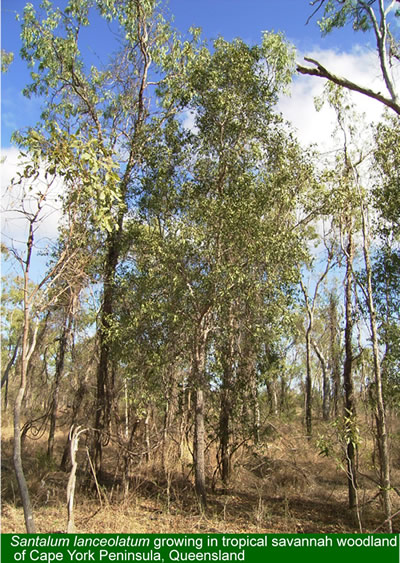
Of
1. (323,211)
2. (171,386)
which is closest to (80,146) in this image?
(171,386)

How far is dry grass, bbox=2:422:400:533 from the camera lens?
7383 mm

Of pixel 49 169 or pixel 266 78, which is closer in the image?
pixel 49 169

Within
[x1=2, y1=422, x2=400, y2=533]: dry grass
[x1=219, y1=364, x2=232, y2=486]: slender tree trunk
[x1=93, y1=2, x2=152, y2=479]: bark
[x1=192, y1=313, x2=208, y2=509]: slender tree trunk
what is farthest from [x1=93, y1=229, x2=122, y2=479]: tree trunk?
[x1=219, y1=364, x2=232, y2=486]: slender tree trunk

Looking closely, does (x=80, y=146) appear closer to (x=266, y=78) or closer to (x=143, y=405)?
(x=143, y=405)

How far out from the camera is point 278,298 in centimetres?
830

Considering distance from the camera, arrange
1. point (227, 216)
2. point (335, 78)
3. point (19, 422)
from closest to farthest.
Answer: point (335, 78) < point (19, 422) < point (227, 216)

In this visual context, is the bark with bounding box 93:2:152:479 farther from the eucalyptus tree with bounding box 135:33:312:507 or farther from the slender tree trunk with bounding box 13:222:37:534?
the slender tree trunk with bounding box 13:222:37:534

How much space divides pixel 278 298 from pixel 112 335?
339 centimetres

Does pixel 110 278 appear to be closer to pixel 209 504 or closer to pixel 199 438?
pixel 199 438

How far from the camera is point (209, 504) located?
895cm

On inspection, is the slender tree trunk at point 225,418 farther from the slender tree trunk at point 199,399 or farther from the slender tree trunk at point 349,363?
the slender tree trunk at point 349,363

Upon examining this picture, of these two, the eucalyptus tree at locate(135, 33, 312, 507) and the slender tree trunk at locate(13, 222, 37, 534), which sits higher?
the eucalyptus tree at locate(135, 33, 312, 507)

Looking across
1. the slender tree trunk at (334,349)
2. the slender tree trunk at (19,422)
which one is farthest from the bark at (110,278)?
the slender tree trunk at (334,349)

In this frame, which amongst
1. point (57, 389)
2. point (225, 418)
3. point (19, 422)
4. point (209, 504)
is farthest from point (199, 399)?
point (57, 389)
